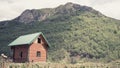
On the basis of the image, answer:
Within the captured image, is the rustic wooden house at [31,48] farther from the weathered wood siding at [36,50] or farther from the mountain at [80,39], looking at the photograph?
the mountain at [80,39]

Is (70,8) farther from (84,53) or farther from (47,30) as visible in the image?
(84,53)

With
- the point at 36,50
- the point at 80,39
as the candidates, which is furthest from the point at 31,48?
the point at 80,39

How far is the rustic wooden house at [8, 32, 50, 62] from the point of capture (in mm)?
50000

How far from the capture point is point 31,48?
50.2 meters

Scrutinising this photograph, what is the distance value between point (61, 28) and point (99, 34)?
1710 cm

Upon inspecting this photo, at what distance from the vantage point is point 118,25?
134m

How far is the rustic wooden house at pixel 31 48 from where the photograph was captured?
164 feet

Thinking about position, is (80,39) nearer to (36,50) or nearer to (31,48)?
(36,50)

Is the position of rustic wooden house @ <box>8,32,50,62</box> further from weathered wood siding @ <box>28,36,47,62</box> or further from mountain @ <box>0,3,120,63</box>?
mountain @ <box>0,3,120,63</box>

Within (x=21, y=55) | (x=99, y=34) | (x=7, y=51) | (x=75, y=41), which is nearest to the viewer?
(x=21, y=55)

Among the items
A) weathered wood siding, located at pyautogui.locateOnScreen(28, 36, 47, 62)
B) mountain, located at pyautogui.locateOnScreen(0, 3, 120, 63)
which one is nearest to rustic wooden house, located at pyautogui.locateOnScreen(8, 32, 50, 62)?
weathered wood siding, located at pyautogui.locateOnScreen(28, 36, 47, 62)

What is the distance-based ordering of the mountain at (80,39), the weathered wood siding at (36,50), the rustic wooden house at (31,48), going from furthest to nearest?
the mountain at (80,39)
the weathered wood siding at (36,50)
the rustic wooden house at (31,48)

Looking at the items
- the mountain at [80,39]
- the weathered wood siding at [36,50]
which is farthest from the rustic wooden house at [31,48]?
the mountain at [80,39]

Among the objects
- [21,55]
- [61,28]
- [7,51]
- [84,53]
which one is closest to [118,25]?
[61,28]
